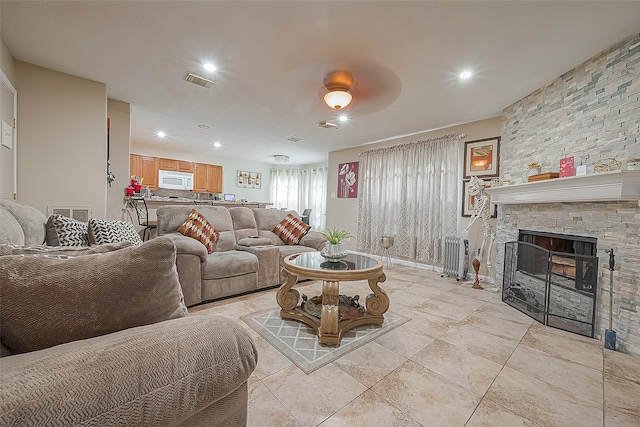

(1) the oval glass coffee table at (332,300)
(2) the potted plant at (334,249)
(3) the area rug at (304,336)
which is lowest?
(3) the area rug at (304,336)

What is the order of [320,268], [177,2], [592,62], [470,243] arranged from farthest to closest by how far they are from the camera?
[470,243], [592,62], [320,268], [177,2]

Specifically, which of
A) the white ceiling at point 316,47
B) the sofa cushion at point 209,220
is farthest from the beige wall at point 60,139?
the sofa cushion at point 209,220

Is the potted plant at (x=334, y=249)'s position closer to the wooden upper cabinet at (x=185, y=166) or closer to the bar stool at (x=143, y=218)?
the bar stool at (x=143, y=218)

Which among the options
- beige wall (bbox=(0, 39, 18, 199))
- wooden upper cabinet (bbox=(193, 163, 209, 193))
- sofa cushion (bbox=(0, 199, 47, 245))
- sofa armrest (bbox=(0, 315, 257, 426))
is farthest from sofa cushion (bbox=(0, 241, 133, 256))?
wooden upper cabinet (bbox=(193, 163, 209, 193))

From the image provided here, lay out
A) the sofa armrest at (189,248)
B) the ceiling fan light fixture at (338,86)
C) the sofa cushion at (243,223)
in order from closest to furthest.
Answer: the sofa armrest at (189,248) → the ceiling fan light fixture at (338,86) → the sofa cushion at (243,223)

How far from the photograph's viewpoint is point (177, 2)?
1.76 m

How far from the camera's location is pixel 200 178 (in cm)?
689

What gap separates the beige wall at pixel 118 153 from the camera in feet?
11.2

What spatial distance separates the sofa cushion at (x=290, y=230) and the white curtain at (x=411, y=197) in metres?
1.83

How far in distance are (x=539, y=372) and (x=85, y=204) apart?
4448 millimetres

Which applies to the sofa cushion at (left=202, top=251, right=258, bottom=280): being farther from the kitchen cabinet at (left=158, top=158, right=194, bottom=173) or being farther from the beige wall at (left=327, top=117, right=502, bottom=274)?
the kitchen cabinet at (left=158, top=158, right=194, bottom=173)

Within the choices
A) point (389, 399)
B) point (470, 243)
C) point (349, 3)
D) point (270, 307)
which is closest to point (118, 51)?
point (349, 3)

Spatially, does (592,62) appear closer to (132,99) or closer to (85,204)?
(132,99)

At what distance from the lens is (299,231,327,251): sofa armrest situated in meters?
3.68
